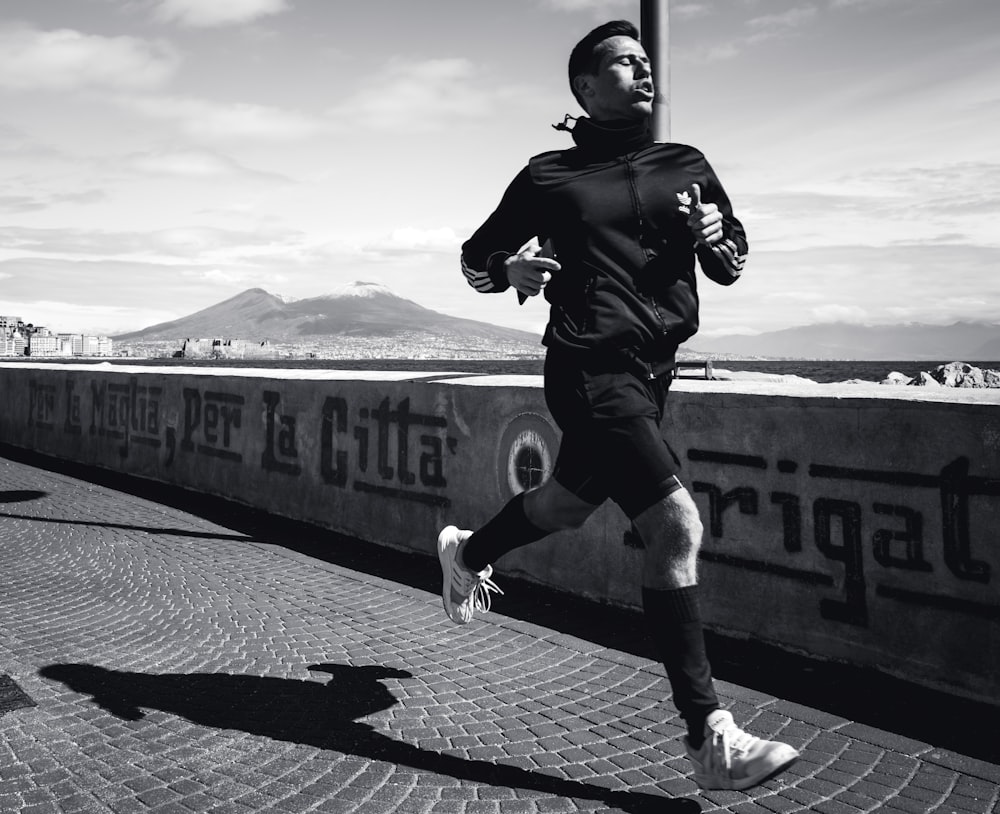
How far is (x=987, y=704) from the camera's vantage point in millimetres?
3594


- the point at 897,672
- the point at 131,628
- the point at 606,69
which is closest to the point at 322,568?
the point at 131,628

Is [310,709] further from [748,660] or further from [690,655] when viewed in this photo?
[748,660]

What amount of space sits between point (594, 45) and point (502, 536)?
5.47ft

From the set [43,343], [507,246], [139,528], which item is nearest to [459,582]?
[507,246]

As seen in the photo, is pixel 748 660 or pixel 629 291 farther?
pixel 748 660

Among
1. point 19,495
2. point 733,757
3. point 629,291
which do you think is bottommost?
point 19,495

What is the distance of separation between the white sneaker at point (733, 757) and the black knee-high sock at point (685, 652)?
3 cm

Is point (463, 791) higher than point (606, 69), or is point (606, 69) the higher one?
point (606, 69)

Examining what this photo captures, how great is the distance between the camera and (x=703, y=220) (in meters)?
2.67

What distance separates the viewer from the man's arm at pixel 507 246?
9.32 ft

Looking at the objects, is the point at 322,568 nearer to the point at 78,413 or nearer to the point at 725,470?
the point at 725,470

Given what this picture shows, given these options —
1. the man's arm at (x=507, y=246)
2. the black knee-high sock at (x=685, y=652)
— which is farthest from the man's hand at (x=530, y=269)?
the black knee-high sock at (x=685, y=652)

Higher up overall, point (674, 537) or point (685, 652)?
point (674, 537)

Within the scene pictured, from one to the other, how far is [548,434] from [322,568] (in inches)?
74.9
